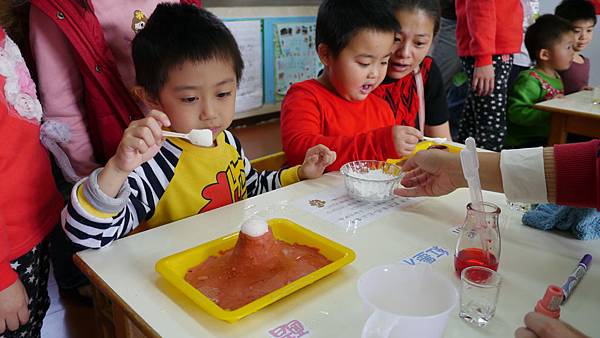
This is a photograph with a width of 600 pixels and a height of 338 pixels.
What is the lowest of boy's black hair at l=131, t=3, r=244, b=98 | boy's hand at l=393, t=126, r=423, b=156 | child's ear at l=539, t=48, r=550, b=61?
boy's hand at l=393, t=126, r=423, b=156

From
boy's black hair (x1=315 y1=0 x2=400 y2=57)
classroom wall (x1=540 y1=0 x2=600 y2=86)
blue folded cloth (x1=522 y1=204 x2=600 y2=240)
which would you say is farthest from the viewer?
classroom wall (x1=540 y1=0 x2=600 y2=86)

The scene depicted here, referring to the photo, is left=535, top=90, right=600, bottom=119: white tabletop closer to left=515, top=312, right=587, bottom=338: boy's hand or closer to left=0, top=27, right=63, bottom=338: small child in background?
left=515, top=312, right=587, bottom=338: boy's hand

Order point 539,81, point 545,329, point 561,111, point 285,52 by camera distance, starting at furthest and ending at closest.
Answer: point 285,52
point 539,81
point 561,111
point 545,329

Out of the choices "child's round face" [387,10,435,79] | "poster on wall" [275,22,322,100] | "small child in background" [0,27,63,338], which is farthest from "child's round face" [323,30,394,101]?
"poster on wall" [275,22,322,100]

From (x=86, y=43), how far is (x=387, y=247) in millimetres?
823

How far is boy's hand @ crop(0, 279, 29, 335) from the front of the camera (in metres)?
0.95

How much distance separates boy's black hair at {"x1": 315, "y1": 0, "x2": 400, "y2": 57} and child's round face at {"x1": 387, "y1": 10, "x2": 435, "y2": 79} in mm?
96

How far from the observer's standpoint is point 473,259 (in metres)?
0.80

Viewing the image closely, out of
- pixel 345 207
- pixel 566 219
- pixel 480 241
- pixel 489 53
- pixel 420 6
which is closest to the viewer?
pixel 480 241

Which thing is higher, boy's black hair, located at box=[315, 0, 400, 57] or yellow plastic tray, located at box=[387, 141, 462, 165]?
boy's black hair, located at box=[315, 0, 400, 57]

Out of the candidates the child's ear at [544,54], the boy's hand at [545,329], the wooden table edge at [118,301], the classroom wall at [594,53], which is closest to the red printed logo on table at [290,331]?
the wooden table edge at [118,301]

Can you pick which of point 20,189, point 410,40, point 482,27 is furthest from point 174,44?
point 482,27

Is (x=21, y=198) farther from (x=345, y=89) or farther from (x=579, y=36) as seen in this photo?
(x=579, y=36)

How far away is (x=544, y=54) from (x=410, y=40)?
5.85 feet
